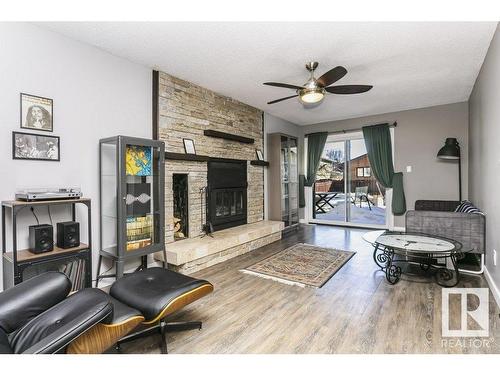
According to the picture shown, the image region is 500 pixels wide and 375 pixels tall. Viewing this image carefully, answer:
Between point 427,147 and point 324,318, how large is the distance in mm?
4564

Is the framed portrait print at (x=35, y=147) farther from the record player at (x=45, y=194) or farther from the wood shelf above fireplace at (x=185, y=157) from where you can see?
the wood shelf above fireplace at (x=185, y=157)

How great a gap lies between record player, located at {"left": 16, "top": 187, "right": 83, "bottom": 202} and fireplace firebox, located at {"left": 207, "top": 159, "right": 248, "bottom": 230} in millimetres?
1992

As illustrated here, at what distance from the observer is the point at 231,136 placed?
448 centimetres

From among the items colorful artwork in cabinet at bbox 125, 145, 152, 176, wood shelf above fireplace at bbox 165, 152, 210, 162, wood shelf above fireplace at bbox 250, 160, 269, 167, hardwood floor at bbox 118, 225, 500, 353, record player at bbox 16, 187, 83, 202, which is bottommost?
hardwood floor at bbox 118, 225, 500, 353

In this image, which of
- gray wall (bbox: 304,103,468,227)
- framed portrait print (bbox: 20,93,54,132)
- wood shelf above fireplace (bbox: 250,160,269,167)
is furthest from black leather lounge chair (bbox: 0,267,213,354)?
gray wall (bbox: 304,103,468,227)

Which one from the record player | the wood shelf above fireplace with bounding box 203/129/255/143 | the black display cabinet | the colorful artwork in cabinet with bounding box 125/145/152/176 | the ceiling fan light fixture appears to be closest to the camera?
the record player

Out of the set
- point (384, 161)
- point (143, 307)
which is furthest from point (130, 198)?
point (384, 161)

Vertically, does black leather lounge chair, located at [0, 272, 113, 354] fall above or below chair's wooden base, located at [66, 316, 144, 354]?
above

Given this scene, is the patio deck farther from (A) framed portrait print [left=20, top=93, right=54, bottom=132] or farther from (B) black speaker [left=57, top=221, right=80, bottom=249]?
(A) framed portrait print [left=20, top=93, right=54, bottom=132]

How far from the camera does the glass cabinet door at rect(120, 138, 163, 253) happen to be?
2.71m

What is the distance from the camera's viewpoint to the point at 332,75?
109 inches

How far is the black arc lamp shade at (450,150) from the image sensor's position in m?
4.58

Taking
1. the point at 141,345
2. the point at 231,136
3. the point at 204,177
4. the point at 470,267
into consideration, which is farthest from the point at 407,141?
the point at 141,345
